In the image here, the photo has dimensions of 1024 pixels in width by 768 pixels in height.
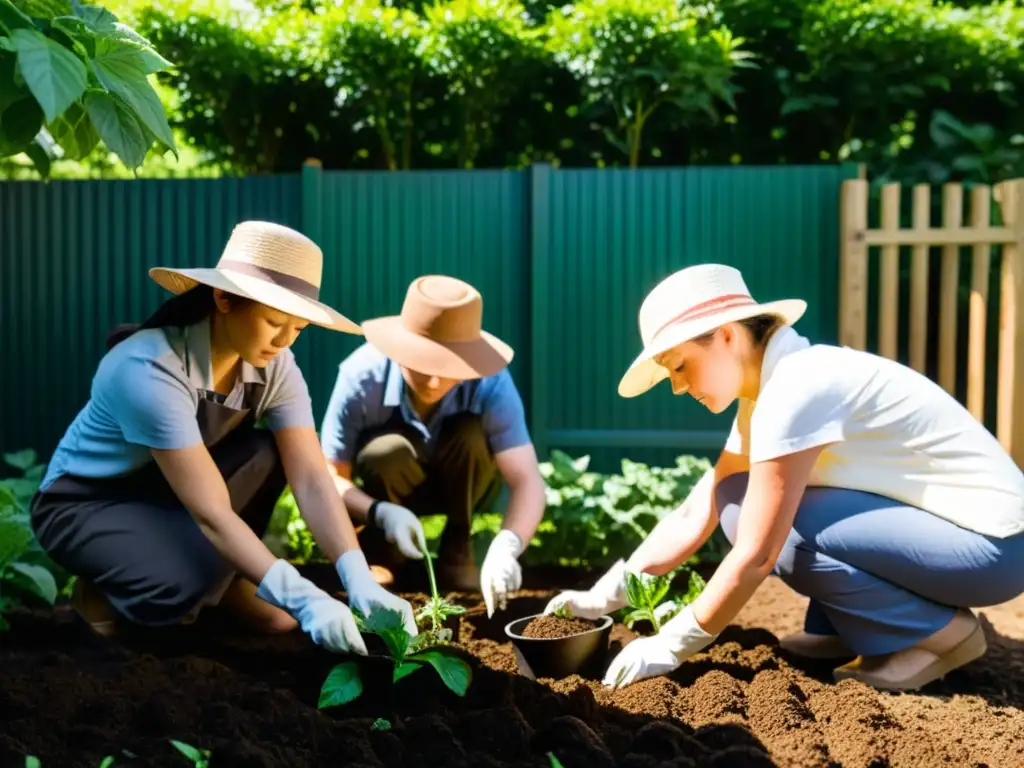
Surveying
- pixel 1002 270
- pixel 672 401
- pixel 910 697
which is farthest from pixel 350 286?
pixel 910 697

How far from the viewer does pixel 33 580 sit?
315 centimetres

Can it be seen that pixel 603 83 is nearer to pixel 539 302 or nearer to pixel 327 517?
pixel 539 302

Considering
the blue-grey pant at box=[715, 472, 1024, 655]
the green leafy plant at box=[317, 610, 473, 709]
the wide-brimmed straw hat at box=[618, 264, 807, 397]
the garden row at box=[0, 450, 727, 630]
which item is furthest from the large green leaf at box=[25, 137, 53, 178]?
the garden row at box=[0, 450, 727, 630]

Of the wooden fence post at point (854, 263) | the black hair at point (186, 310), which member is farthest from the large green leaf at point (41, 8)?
the wooden fence post at point (854, 263)

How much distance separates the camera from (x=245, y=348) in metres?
2.65

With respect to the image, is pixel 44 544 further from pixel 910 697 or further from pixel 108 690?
pixel 910 697

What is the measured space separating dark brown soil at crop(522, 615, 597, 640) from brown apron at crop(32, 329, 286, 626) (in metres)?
0.83

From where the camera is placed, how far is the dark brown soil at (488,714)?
1929mm

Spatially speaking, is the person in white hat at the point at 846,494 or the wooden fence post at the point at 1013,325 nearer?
the person in white hat at the point at 846,494

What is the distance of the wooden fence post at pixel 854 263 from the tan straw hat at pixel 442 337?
2.22 metres

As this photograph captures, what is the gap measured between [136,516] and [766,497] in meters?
1.60

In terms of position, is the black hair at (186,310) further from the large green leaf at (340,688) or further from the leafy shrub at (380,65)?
the leafy shrub at (380,65)

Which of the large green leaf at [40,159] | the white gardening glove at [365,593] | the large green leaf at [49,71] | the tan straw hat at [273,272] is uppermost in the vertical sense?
the large green leaf at [49,71]

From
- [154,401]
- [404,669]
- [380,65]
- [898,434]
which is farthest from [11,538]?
[380,65]
